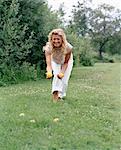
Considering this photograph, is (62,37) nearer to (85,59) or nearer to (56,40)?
(56,40)

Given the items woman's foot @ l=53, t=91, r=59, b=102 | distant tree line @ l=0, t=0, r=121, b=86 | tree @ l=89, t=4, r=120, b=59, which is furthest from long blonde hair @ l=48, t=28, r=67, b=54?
tree @ l=89, t=4, r=120, b=59

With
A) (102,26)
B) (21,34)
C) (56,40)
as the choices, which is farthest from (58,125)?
(102,26)

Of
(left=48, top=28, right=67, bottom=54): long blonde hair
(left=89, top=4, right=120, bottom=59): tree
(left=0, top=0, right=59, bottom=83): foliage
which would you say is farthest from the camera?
(left=89, top=4, right=120, bottom=59): tree

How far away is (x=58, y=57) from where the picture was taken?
1016 centimetres

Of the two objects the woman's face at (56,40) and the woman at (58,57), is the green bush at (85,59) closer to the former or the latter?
the woman at (58,57)

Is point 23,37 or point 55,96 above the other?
point 23,37

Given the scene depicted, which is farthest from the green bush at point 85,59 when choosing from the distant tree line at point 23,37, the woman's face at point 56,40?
the woman's face at point 56,40

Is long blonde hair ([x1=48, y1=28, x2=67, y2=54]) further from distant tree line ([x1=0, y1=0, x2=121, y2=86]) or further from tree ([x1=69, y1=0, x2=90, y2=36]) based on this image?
tree ([x1=69, y1=0, x2=90, y2=36])

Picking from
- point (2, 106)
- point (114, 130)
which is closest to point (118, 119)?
point (114, 130)

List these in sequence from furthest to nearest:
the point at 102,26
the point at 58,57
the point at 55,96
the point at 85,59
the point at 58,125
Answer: the point at 102,26 < the point at 85,59 < the point at 55,96 < the point at 58,57 < the point at 58,125

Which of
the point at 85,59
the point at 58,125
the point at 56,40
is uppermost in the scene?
the point at 56,40

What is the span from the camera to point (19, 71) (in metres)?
19.0

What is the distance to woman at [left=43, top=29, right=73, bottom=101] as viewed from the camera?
379 inches

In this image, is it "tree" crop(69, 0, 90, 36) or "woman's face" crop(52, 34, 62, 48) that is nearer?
"woman's face" crop(52, 34, 62, 48)
